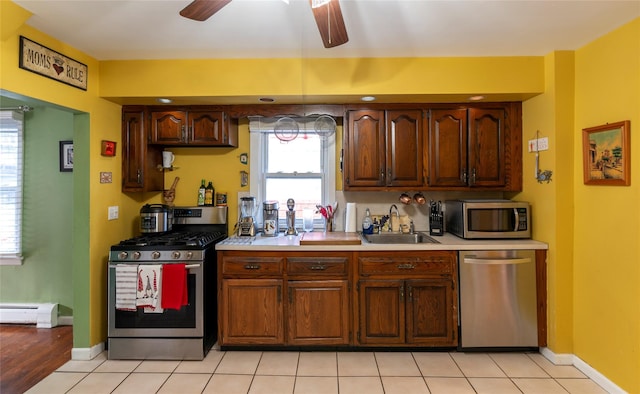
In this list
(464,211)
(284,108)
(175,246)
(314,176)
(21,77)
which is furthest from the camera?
(314,176)

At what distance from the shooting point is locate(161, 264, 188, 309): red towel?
2.77m

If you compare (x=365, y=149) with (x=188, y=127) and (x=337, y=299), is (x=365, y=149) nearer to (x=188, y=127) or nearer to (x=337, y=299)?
(x=337, y=299)

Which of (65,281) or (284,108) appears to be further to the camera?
(65,281)

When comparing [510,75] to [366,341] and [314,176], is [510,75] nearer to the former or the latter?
[314,176]

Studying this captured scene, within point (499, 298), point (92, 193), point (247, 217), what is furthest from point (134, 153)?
point (499, 298)

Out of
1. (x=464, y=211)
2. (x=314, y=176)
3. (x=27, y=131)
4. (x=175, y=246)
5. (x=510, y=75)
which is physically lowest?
(x=175, y=246)

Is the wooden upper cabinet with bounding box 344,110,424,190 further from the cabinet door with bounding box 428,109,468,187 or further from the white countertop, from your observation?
the white countertop

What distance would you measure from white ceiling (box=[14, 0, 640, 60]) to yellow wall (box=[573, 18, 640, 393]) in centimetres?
21

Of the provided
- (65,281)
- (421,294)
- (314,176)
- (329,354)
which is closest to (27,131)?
(65,281)

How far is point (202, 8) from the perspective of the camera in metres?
1.69

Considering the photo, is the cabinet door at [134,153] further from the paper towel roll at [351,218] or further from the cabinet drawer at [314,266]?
the paper towel roll at [351,218]

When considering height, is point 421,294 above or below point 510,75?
below

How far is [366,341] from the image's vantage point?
9.48ft

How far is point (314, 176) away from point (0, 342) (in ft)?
10.4
